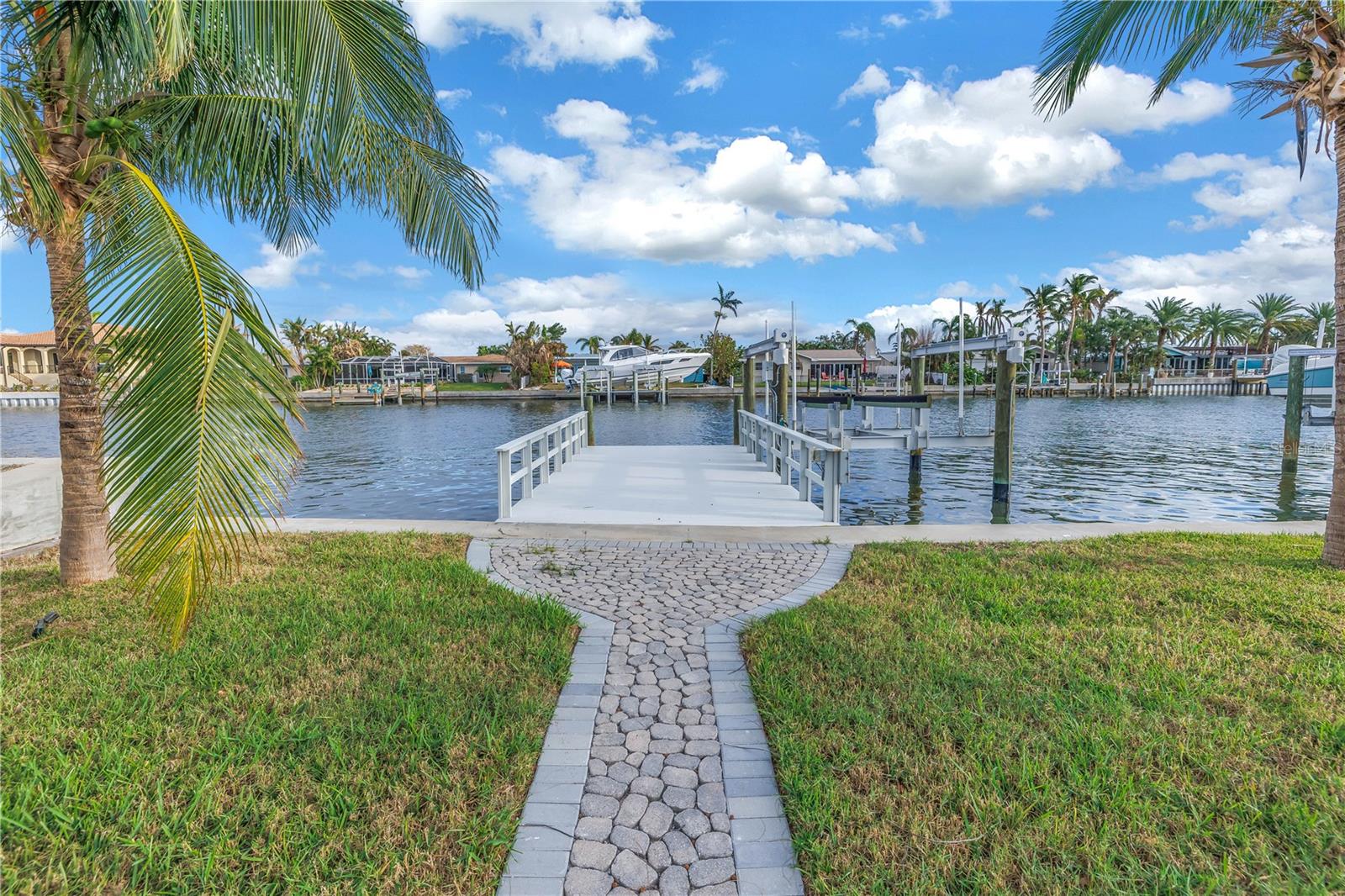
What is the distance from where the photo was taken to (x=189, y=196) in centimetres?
578

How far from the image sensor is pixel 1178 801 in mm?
2488

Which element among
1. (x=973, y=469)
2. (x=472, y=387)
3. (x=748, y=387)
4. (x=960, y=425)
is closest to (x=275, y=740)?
(x=960, y=425)

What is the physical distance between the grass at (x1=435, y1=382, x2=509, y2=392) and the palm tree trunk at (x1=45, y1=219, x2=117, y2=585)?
205ft

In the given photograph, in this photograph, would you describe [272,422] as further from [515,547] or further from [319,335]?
[319,335]

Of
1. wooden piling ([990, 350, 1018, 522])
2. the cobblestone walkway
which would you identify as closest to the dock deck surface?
the cobblestone walkway

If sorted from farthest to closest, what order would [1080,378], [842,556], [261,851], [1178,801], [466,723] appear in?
[1080,378] < [842,556] < [466,723] < [1178,801] < [261,851]

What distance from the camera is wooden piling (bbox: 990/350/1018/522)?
10805 mm

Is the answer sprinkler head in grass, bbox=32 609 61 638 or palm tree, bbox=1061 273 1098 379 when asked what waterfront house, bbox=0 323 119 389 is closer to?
sprinkler head in grass, bbox=32 609 61 638

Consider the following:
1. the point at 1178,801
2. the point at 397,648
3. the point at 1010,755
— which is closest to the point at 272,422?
the point at 397,648

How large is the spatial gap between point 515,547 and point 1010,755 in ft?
16.3

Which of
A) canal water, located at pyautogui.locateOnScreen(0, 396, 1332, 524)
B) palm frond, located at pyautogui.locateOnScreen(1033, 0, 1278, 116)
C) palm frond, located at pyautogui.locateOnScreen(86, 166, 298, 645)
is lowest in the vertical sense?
canal water, located at pyautogui.locateOnScreen(0, 396, 1332, 524)

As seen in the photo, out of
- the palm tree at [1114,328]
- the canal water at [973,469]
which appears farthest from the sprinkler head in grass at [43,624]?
the palm tree at [1114,328]

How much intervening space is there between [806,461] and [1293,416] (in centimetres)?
1350

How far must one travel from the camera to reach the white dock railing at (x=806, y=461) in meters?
7.47
